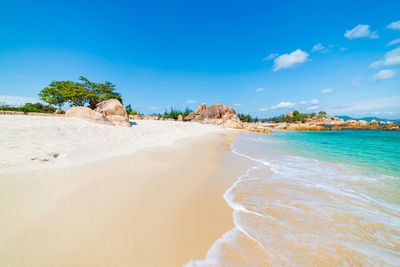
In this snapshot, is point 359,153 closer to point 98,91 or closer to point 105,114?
point 105,114

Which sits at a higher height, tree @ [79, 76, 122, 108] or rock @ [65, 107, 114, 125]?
tree @ [79, 76, 122, 108]

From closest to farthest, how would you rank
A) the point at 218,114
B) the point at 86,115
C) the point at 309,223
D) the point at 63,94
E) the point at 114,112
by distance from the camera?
the point at 309,223, the point at 86,115, the point at 114,112, the point at 63,94, the point at 218,114

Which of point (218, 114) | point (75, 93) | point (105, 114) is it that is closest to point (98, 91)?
point (75, 93)

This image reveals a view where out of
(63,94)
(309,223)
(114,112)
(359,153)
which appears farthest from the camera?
(63,94)

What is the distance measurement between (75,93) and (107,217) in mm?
24629

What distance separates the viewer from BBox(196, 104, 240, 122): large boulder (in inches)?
1314

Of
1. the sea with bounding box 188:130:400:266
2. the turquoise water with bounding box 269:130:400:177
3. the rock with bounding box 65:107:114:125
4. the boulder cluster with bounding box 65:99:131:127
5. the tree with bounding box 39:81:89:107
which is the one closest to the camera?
the sea with bounding box 188:130:400:266

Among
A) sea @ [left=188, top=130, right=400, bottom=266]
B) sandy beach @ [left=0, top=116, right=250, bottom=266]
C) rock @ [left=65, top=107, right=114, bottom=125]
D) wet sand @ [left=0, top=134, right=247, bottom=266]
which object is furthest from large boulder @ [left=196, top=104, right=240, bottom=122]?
wet sand @ [left=0, top=134, right=247, bottom=266]

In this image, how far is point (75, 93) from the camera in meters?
19.2

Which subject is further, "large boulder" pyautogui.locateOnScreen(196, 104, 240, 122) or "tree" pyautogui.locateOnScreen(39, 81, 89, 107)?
"large boulder" pyautogui.locateOnScreen(196, 104, 240, 122)

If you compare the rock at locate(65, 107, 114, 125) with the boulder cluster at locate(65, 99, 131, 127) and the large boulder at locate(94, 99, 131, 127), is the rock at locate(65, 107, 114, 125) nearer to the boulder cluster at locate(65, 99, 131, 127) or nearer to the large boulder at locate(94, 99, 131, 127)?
the boulder cluster at locate(65, 99, 131, 127)

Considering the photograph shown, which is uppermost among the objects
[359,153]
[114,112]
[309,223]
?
[114,112]

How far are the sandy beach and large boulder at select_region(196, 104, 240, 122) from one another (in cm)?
3020

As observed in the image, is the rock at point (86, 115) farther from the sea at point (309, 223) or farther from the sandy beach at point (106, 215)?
the sea at point (309, 223)
